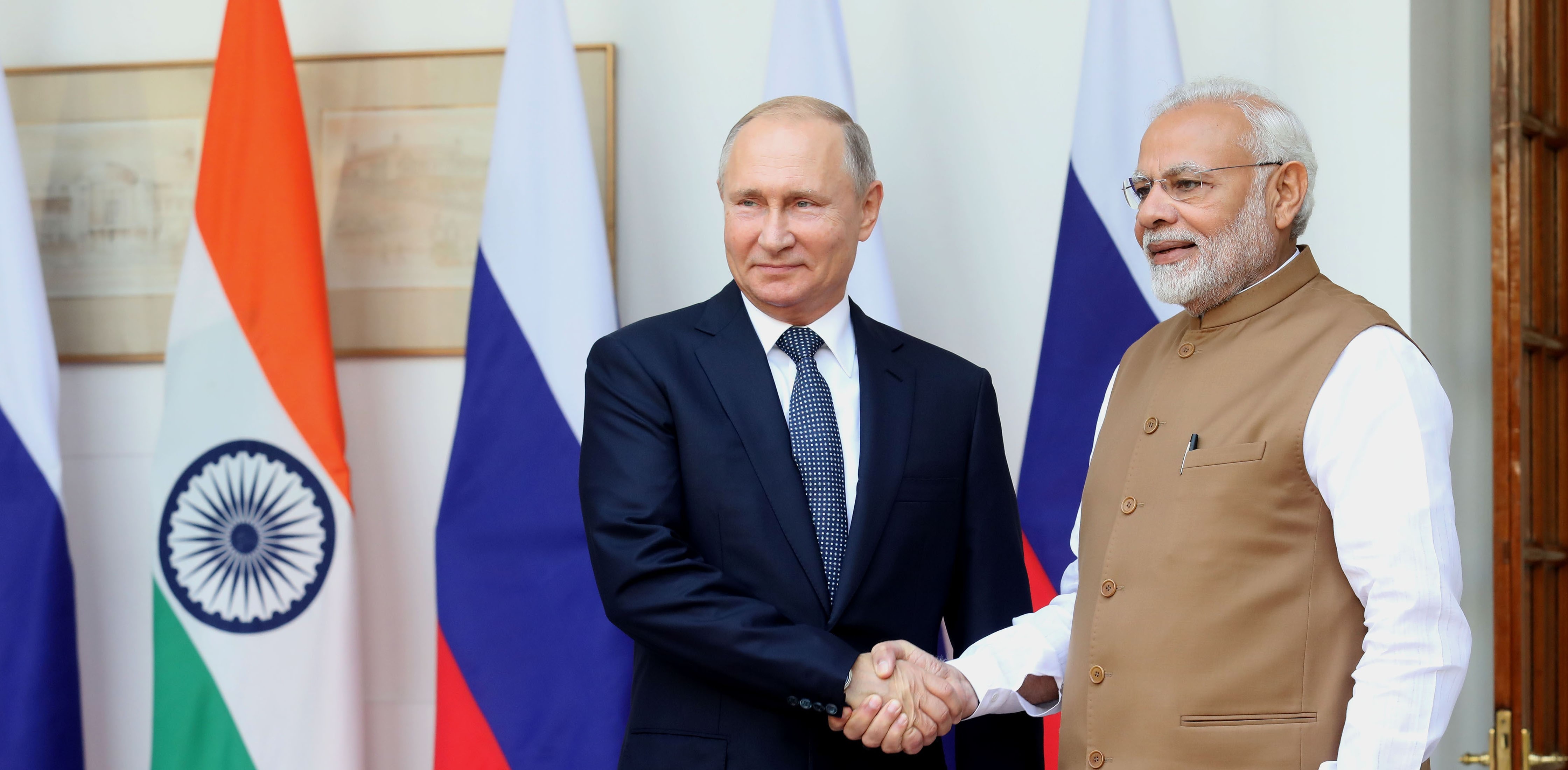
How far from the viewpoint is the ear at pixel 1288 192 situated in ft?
5.07

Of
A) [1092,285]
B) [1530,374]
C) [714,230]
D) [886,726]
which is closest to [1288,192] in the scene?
[886,726]

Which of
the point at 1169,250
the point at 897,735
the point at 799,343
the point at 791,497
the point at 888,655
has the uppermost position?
the point at 1169,250

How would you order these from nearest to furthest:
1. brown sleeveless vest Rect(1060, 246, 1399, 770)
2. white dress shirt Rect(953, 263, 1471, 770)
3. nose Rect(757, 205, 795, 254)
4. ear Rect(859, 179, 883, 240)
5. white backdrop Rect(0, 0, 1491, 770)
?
white dress shirt Rect(953, 263, 1471, 770) → brown sleeveless vest Rect(1060, 246, 1399, 770) → nose Rect(757, 205, 795, 254) → ear Rect(859, 179, 883, 240) → white backdrop Rect(0, 0, 1491, 770)

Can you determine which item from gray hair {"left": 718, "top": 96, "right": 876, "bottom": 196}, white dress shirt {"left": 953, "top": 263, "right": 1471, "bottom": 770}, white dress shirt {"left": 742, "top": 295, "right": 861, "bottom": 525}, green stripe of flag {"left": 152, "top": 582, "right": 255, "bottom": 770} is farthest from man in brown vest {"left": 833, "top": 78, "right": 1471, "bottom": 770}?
green stripe of flag {"left": 152, "top": 582, "right": 255, "bottom": 770}

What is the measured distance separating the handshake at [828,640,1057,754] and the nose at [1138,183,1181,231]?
0.67 metres

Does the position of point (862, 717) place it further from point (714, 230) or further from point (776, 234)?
point (714, 230)

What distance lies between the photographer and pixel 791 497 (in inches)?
66.9

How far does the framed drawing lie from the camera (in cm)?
289

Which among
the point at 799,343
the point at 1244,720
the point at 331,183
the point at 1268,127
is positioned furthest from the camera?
the point at 331,183

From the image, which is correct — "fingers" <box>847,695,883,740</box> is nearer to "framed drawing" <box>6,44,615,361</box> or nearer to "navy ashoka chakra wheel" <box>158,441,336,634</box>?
"navy ashoka chakra wheel" <box>158,441,336,634</box>

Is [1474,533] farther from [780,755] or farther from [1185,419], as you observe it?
[780,755]

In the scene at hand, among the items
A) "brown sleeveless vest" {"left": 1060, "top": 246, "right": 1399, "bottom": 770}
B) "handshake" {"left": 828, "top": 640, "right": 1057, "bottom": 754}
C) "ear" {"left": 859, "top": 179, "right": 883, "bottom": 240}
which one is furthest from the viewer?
"ear" {"left": 859, "top": 179, "right": 883, "bottom": 240}

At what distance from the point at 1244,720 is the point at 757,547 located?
2.17 ft

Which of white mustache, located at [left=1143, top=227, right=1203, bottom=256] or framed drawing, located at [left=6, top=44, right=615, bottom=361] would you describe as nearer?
white mustache, located at [left=1143, top=227, right=1203, bottom=256]
